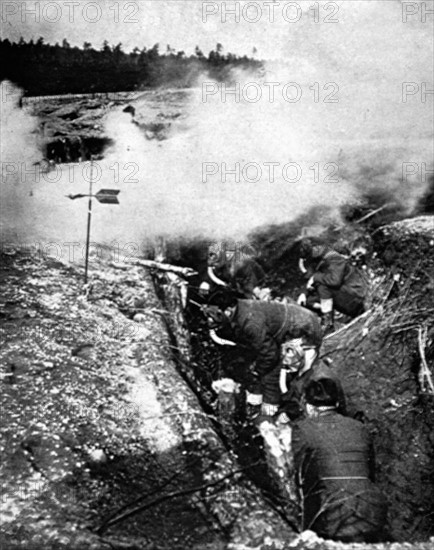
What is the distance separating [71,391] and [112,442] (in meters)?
0.37

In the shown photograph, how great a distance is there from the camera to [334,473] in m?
2.27

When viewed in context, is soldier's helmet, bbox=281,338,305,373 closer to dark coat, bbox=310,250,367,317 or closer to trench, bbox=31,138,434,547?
trench, bbox=31,138,434,547

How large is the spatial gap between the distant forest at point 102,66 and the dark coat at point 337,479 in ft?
8.70

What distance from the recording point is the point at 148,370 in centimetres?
262

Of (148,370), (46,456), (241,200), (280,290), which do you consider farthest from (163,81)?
(46,456)

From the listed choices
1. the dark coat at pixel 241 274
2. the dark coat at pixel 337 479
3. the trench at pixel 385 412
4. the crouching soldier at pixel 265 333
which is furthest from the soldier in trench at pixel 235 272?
the dark coat at pixel 337 479

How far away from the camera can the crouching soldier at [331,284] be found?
3.78 m

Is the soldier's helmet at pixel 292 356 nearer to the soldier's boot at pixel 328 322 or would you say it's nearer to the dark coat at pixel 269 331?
the dark coat at pixel 269 331

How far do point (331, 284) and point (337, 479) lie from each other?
1.81 metres

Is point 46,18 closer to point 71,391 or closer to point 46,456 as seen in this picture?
point 71,391

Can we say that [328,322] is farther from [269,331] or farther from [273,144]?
[273,144]

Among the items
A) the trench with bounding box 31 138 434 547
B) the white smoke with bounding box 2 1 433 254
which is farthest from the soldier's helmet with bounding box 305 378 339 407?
the white smoke with bounding box 2 1 433 254

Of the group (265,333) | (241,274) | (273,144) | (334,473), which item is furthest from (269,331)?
(273,144)

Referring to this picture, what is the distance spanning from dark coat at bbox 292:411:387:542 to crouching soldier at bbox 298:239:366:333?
1.45 meters
